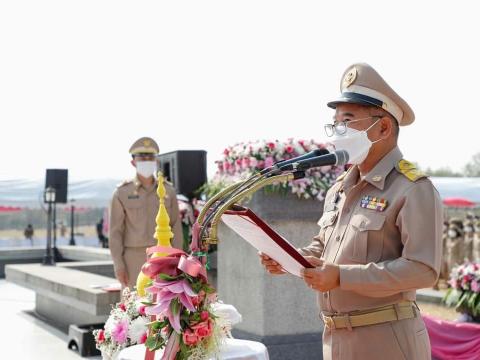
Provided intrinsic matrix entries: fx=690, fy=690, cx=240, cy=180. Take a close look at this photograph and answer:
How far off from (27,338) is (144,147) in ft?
12.4

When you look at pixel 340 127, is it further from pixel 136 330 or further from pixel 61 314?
pixel 61 314

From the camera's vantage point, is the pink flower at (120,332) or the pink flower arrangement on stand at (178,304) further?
the pink flower at (120,332)

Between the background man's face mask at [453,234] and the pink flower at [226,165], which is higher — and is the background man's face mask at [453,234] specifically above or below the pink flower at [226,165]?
below

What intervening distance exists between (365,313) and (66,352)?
6181mm

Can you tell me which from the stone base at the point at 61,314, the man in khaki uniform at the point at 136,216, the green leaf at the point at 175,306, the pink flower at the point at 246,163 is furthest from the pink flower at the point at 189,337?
the stone base at the point at 61,314

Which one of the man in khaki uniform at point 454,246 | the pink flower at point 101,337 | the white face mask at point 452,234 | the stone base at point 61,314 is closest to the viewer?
the pink flower at point 101,337

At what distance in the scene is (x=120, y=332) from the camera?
13.2 ft

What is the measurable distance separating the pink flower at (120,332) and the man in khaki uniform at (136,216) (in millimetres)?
2775

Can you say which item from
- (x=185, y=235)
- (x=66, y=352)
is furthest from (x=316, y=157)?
(x=66, y=352)

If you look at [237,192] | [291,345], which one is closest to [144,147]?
[291,345]

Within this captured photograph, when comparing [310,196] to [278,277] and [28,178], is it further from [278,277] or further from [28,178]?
[28,178]

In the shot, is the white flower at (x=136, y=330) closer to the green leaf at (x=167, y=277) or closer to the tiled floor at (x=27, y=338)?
the green leaf at (x=167, y=277)

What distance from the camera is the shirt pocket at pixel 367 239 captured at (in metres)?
2.67

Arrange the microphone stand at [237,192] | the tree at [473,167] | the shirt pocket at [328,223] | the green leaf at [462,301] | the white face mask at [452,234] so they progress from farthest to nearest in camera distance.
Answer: the tree at [473,167]
the white face mask at [452,234]
the green leaf at [462,301]
the shirt pocket at [328,223]
the microphone stand at [237,192]
